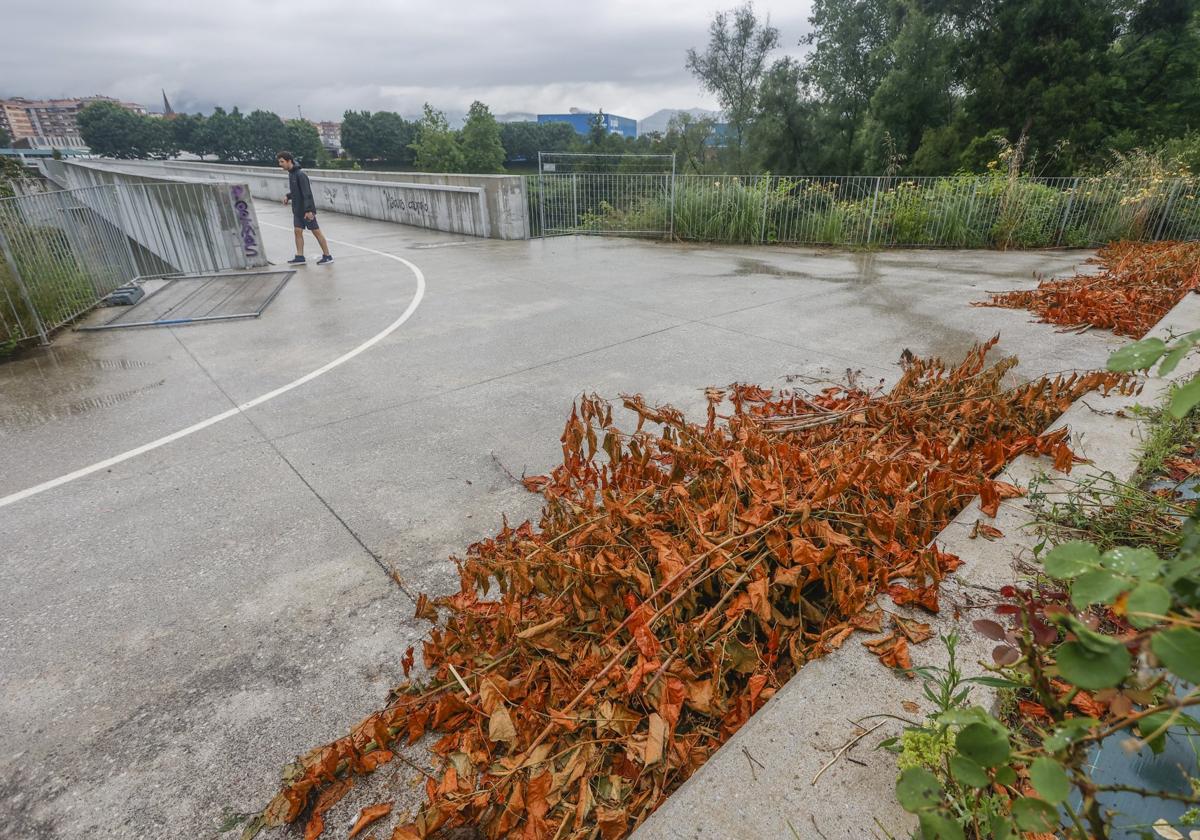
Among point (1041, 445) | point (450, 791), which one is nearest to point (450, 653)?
point (450, 791)

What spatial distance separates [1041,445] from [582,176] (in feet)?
49.2

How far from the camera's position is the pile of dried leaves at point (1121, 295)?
21.7 feet

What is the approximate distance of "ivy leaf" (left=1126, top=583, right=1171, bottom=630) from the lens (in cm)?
75

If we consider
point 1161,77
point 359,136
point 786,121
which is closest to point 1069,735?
point 1161,77

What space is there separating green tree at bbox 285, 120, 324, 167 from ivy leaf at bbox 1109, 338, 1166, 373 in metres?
134

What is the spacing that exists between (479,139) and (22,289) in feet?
296

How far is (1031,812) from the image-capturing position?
0.90 m

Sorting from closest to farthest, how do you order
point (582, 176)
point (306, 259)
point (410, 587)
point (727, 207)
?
point (410, 587) < point (306, 259) < point (727, 207) < point (582, 176)

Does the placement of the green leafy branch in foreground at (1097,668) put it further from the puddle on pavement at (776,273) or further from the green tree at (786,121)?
the green tree at (786,121)

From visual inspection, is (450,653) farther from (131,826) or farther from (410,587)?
(131,826)

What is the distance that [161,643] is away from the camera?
2693 mm

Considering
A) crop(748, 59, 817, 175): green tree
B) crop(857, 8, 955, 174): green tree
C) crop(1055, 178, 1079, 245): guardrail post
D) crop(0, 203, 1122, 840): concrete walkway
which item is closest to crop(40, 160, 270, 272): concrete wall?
crop(0, 203, 1122, 840): concrete walkway

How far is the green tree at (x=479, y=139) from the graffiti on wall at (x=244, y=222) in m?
80.3

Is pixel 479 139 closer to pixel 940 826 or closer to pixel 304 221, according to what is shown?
pixel 304 221
